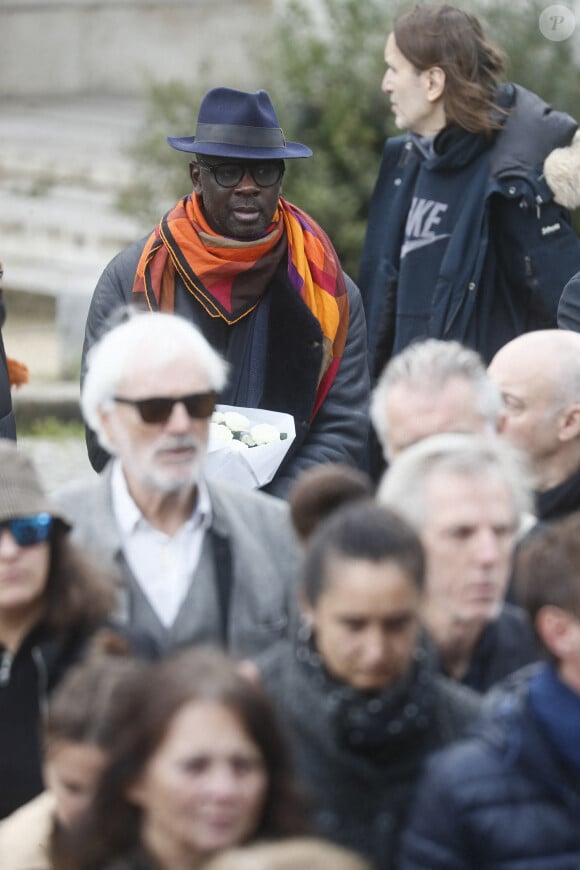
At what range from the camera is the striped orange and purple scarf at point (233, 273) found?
5.39 m

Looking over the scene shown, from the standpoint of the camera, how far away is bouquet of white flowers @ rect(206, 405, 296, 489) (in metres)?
4.98

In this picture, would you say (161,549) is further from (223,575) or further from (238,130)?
(238,130)

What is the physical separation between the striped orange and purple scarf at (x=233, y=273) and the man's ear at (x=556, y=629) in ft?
7.46

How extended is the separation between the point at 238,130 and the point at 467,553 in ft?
7.60

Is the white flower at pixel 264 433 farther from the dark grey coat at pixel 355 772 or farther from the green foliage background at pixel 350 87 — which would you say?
the green foliage background at pixel 350 87

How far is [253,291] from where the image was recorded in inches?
214

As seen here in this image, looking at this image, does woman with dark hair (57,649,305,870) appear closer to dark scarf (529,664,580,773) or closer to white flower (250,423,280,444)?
dark scarf (529,664,580,773)

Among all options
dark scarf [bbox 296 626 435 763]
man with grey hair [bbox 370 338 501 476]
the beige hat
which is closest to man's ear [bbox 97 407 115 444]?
the beige hat

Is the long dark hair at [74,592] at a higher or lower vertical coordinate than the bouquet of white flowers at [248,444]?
higher

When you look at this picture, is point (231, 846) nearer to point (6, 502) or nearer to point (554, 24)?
point (6, 502)

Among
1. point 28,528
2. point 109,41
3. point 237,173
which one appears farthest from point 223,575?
point 109,41

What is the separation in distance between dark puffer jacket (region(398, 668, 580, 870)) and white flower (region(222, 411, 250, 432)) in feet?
6.96

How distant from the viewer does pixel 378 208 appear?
6938 mm

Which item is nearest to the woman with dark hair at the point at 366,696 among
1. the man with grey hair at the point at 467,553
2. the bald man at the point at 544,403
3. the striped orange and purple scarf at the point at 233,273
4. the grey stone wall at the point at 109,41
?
the man with grey hair at the point at 467,553
